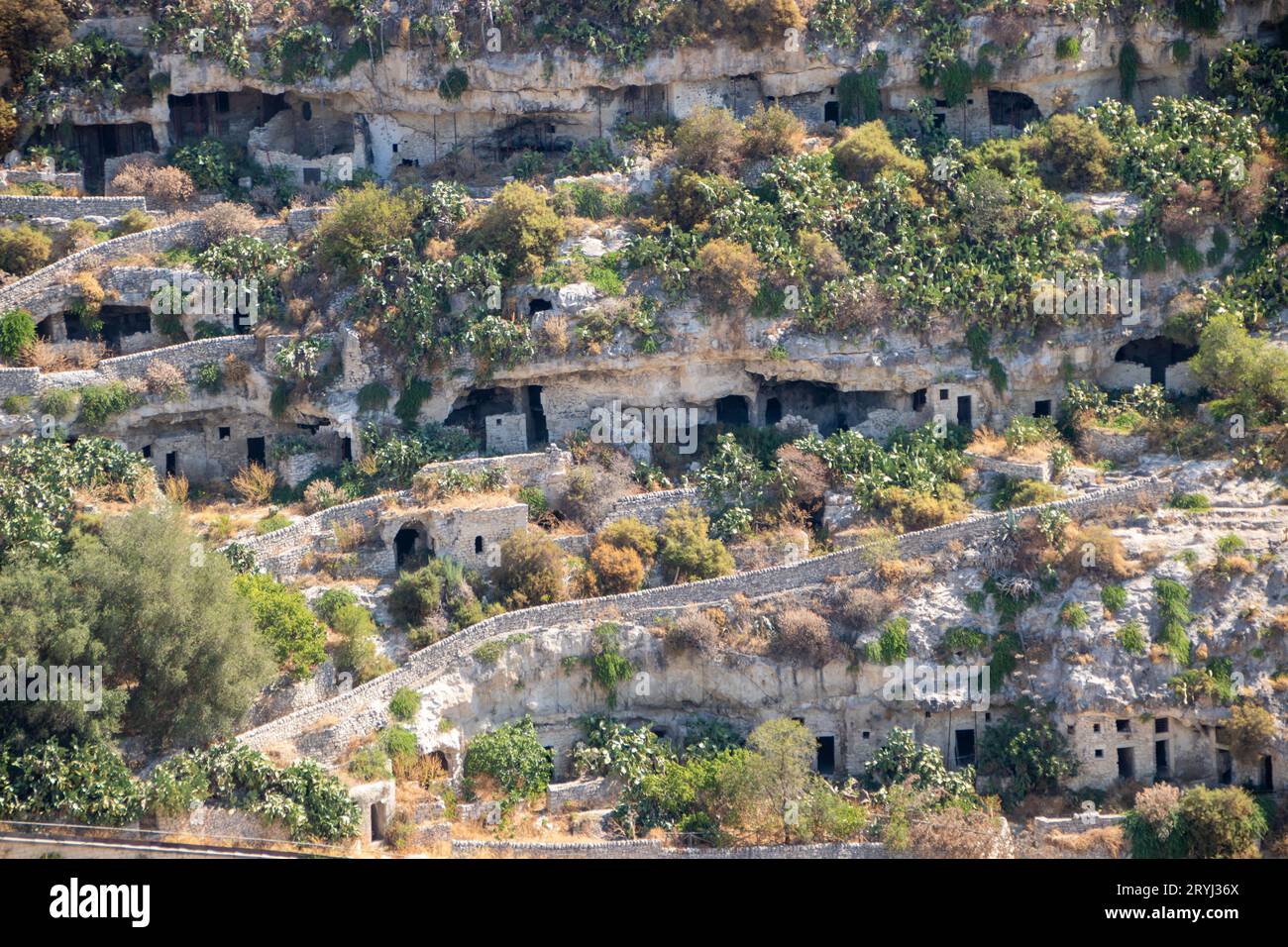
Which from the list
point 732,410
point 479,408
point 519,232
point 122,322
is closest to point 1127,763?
point 732,410

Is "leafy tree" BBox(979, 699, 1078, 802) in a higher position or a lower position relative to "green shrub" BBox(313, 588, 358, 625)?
lower

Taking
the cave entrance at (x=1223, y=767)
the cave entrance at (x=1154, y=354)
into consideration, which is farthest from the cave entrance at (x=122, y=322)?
the cave entrance at (x=1223, y=767)

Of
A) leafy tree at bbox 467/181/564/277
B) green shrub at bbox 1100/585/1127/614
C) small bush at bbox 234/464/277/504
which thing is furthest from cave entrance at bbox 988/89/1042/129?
small bush at bbox 234/464/277/504

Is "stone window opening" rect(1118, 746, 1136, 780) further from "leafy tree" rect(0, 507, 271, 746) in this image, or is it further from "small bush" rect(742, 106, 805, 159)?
"leafy tree" rect(0, 507, 271, 746)

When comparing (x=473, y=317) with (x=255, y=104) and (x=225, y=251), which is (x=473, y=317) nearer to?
(x=225, y=251)

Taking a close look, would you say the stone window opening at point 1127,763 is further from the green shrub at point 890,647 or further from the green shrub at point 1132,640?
the green shrub at point 890,647

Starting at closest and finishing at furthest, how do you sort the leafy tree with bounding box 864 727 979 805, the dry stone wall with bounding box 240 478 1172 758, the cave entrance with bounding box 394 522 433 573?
the leafy tree with bounding box 864 727 979 805 → the dry stone wall with bounding box 240 478 1172 758 → the cave entrance with bounding box 394 522 433 573

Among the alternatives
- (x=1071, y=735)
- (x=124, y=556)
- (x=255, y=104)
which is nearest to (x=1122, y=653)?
(x=1071, y=735)
